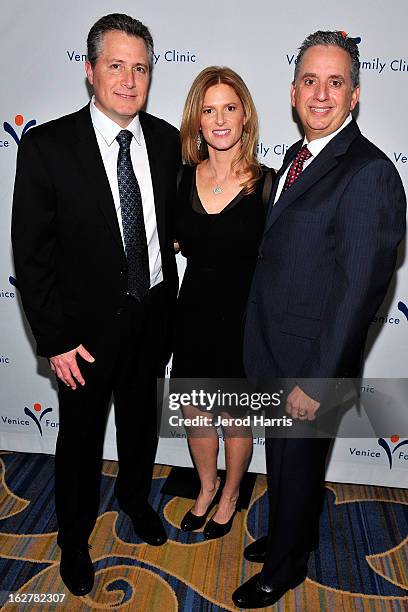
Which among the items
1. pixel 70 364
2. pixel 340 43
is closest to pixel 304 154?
pixel 340 43

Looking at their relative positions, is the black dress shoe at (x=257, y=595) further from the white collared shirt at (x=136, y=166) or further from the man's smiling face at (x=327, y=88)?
the man's smiling face at (x=327, y=88)

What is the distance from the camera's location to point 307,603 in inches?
102

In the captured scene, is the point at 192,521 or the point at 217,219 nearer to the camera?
the point at 217,219

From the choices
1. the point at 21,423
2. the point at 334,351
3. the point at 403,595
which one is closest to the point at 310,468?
the point at 334,351

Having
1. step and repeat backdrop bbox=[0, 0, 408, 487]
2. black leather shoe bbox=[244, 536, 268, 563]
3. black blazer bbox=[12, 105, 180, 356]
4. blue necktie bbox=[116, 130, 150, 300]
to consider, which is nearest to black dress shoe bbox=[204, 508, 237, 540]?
black leather shoe bbox=[244, 536, 268, 563]

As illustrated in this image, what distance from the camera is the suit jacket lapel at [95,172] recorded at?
2.32 m

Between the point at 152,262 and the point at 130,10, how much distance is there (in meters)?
1.25

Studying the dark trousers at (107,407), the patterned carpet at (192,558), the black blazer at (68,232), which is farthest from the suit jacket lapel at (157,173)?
the patterned carpet at (192,558)

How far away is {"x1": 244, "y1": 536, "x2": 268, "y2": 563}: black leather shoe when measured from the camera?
9.19 feet

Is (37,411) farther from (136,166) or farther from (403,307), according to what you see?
(403,307)

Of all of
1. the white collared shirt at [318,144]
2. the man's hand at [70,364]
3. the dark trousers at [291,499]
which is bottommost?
the dark trousers at [291,499]

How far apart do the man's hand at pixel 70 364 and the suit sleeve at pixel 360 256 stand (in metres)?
0.96

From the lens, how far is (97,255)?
94.5 inches

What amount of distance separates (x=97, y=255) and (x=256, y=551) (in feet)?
5.10
